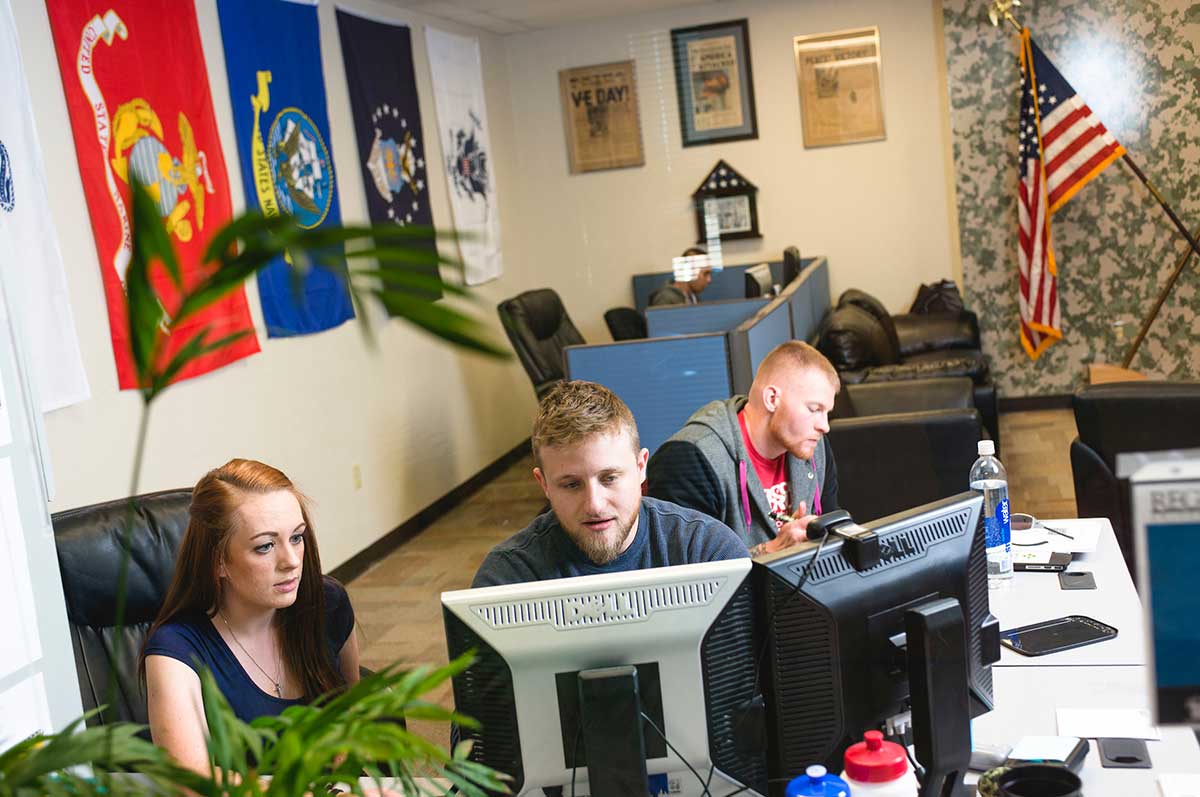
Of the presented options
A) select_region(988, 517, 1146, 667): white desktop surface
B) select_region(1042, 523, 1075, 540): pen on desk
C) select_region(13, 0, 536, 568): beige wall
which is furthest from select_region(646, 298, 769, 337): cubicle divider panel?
select_region(988, 517, 1146, 667): white desktop surface

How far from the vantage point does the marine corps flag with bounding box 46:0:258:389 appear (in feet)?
11.4

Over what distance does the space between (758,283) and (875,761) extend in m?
4.37

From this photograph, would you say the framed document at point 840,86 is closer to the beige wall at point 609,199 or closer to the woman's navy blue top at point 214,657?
the beige wall at point 609,199

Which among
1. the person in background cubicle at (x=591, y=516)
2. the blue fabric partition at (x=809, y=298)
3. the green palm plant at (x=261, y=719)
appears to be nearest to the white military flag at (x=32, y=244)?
the person in background cubicle at (x=591, y=516)

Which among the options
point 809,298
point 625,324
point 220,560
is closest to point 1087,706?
point 220,560

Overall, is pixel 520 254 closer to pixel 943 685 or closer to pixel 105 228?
pixel 105 228

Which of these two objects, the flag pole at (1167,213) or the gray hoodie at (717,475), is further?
the flag pole at (1167,213)

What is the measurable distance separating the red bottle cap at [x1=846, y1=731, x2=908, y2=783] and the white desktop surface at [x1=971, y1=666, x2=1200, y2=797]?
12.8 inches

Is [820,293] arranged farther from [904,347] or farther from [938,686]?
[938,686]

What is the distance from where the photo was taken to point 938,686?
1441mm

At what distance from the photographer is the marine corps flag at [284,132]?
4402 mm

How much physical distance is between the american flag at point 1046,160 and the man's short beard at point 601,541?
5.12 m

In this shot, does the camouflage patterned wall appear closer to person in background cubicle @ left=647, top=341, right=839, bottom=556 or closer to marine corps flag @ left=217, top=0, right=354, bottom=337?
marine corps flag @ left=217, top=0, right=354, bottom=337

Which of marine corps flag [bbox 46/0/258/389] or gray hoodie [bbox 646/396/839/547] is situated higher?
marine corps flag [bbox 46/0/258/389]
